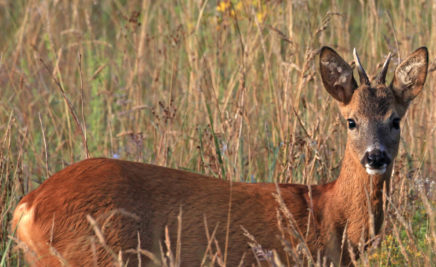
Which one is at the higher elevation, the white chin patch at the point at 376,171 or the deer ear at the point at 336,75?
the deer ear at the point at 336,75

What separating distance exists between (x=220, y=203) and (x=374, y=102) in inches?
38.4

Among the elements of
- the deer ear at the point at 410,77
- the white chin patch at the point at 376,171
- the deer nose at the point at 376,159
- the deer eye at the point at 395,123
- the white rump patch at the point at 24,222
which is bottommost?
→ the white rump patch at the point at 24,222

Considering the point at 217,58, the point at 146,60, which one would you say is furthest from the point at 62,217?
the point at 146,60

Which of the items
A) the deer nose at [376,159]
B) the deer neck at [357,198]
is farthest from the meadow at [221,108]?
the deer nose at [376,159]

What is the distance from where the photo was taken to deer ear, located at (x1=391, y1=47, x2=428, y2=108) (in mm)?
4238

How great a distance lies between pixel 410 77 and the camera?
429cm

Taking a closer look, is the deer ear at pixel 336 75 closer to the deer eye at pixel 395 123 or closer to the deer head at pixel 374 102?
the deer head at pixel 374 102

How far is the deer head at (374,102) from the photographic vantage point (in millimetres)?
3910

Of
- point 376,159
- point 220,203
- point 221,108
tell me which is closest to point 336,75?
point 376,159

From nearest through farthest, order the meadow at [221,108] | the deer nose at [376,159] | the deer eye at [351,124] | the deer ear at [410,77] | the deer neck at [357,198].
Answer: the deer nose at [376,159]
the deer neck at [357,198]
the deer eye at [351,124]
the deer ear at [410,77]
the meadow at [221,108]

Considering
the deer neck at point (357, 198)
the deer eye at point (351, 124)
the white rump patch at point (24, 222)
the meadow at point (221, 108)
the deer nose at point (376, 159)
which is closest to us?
the white rump patch at point (24, 222)

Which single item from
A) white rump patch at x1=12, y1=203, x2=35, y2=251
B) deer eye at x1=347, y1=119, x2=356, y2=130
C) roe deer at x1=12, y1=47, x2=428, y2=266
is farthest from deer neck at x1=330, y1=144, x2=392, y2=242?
white rump patch at x1=12, y1=203, x2=35, y2=251

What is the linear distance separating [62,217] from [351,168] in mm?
1487

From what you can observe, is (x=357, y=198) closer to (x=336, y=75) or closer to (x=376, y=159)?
(x=376, y=159)
